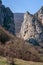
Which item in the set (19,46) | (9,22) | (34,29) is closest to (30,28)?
(34,29)

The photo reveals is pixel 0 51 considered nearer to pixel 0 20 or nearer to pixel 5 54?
pixel 5 54

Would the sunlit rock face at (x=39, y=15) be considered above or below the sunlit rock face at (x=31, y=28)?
above

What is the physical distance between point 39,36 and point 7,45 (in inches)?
4302

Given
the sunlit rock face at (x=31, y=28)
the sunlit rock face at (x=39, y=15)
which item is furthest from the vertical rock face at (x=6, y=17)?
the sunlit rock face at (x=39, y=15)

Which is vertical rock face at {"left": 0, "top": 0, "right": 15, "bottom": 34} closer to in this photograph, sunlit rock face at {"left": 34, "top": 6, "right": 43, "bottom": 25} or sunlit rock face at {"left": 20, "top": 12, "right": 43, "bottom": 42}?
→ sunlit rock face at {"left": 20, "top": 12, "right": 43, "bottom": 42}

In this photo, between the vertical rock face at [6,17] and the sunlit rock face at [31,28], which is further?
the sunlit rock face at [31,28]

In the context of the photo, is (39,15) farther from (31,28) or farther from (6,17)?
(6,17)

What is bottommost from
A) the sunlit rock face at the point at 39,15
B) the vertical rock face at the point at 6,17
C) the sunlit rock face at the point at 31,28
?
the sunlit rock face at the point at 31,28

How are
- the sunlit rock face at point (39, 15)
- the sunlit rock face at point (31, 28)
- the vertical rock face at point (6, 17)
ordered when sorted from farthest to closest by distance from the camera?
the sunlit rock face at point (39, 15), the sunlit rock face at point (31, 28), the vertical rock face at point (6, 17)

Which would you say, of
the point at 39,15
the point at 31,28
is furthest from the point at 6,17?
the point at 39,15

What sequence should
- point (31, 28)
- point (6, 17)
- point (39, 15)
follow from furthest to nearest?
point (39, 15) → point (31, 28) → point (6, 17)

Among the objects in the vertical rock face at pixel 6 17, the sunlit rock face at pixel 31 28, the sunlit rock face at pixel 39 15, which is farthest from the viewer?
the sunlit rock face at pixel 39 15

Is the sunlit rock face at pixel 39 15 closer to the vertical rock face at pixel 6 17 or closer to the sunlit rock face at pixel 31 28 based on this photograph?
the sunlit rock face at pixel 31 28

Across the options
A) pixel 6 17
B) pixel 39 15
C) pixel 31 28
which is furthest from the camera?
pixel 39 15
